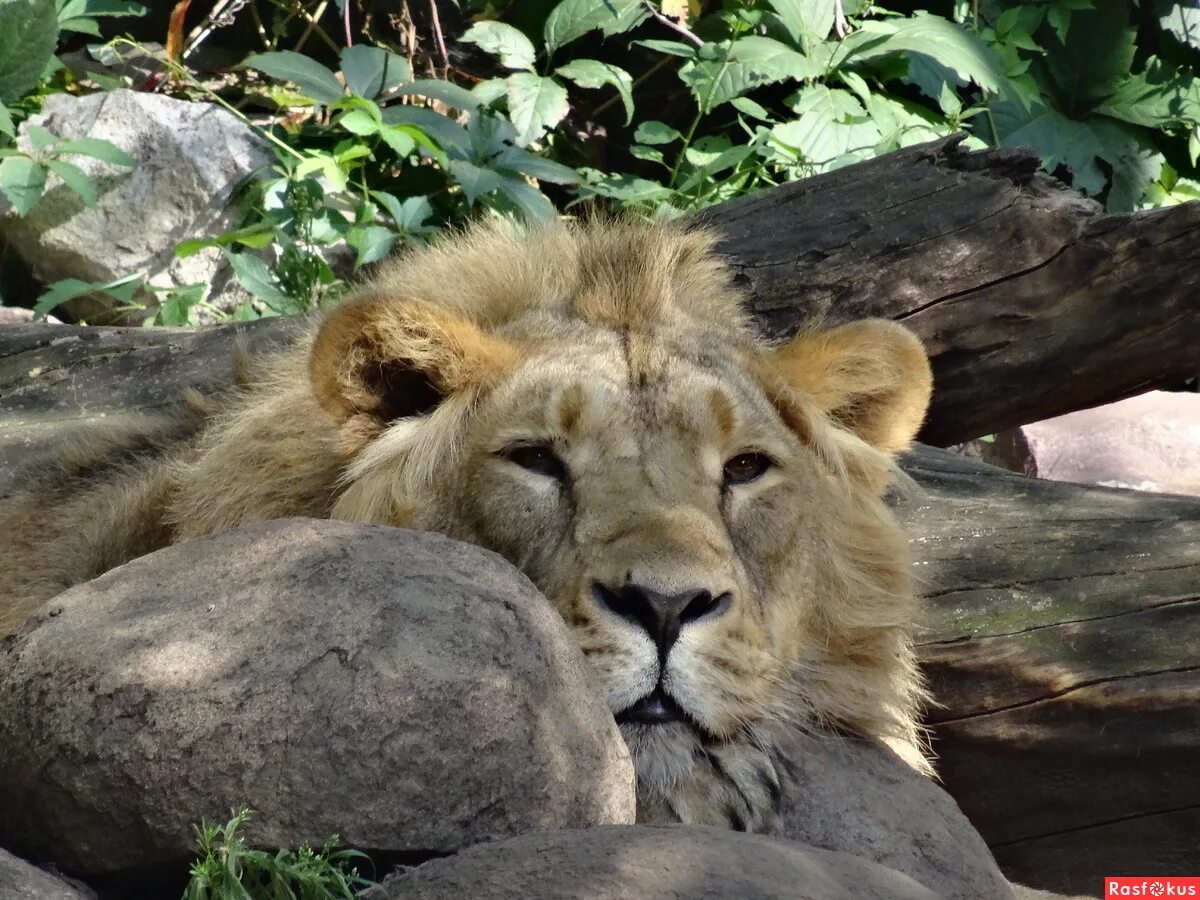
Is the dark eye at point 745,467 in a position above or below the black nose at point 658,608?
below

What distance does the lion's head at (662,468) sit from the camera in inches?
Result: 99.8

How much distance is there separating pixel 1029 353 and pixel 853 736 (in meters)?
1.68

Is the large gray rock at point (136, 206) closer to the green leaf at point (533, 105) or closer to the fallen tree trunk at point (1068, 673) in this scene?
the green leaf at point (533, 105)

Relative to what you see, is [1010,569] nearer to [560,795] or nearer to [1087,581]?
[1087,581]

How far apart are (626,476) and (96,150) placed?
3.80 metres

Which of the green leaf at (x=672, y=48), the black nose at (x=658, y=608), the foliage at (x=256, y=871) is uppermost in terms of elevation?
the foliage at (x=256, y=871)

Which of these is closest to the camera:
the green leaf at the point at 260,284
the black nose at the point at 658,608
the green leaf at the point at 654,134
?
the black nose at the point at 658,608

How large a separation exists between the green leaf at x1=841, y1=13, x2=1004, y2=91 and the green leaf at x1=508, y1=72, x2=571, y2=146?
1213mm

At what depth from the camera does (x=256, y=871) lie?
1.94 m

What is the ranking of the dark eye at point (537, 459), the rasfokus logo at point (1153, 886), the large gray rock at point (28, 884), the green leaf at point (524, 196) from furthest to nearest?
the green leaf at point (524, 196), the rasfokus logo at point (1153, 886), the dark eye at point (537, 459), the large gray rock at point (28, 884)

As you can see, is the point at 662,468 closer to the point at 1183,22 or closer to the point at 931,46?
the point at 931,46

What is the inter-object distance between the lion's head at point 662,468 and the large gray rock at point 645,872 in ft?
1.62

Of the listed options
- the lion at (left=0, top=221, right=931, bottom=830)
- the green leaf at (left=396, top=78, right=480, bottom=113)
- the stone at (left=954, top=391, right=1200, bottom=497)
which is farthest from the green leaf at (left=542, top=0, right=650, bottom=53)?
the lion at (left=0, top=221, right=931, bottom=830)

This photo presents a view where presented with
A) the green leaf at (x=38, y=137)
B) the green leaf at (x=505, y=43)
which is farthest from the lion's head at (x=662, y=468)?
the green leaf at (x=505, y=43)
